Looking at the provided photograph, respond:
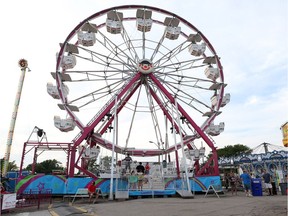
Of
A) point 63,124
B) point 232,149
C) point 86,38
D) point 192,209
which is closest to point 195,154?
point 63,124

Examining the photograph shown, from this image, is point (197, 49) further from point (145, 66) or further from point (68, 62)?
point (68, 62)

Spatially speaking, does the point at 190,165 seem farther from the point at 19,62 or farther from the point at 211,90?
the point at 19,62

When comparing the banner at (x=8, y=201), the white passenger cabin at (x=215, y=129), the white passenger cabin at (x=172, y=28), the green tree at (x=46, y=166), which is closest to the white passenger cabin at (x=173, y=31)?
the white passenger cabin at (x=172, y=28)

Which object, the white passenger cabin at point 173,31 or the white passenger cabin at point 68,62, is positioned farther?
the white passenger cabin at point 173,31

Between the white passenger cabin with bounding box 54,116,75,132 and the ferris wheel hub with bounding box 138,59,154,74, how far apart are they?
7675 mm

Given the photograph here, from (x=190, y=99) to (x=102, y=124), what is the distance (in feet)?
28.9

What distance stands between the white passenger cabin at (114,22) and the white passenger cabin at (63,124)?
8.71 m

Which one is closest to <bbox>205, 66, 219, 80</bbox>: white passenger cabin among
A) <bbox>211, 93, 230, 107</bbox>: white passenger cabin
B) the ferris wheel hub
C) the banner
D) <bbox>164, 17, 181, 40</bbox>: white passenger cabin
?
<bbox>211, 93, 230, 107</bbox>: white passenger cabin

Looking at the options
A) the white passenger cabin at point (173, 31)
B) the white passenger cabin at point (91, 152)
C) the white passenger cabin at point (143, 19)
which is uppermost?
the white passenger cabin at point (143, 19)

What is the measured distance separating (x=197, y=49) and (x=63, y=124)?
546 inches

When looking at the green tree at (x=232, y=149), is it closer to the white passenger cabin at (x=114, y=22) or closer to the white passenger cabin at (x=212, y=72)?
the white passenger cabin at (x=212, y=72)

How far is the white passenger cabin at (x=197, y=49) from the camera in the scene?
24.2 meters

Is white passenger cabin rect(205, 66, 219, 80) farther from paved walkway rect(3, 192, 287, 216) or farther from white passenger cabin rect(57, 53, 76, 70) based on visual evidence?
paved walkway rect(3, 192, 287, 216)

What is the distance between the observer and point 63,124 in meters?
20.9
